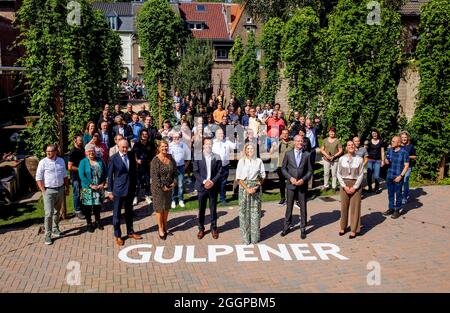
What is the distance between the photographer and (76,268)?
8.05m

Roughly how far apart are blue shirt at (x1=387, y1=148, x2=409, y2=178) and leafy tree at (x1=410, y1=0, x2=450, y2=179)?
329cm

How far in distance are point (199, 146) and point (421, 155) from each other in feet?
20.8

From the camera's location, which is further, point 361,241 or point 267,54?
point 267,54

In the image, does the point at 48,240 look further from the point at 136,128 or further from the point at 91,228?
the point at 136,128

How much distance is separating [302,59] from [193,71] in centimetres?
1835

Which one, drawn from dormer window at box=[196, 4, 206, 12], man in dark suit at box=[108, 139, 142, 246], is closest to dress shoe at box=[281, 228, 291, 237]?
man in dark suit at box=[108, 139, 142, 246]

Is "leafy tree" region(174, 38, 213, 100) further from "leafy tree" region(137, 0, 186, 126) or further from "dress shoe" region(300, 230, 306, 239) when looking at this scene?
"dress shoe" region(300, 230, 306, 239)

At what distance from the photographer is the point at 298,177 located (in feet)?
31.4

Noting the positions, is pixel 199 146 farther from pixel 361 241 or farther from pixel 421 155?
pixel 421 155

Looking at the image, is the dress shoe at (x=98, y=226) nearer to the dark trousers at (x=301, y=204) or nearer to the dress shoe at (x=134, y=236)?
the dress shoe at (x=134, y=236)

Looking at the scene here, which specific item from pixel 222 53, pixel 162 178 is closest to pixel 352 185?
pixel 162 178

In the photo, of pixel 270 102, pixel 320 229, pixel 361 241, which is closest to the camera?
pixel 361 241

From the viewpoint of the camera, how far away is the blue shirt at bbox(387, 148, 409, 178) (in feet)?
35.1
